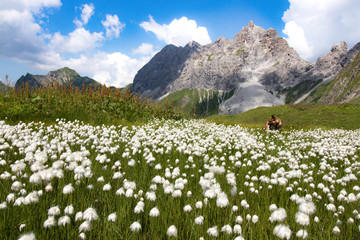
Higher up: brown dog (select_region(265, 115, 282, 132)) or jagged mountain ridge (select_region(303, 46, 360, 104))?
jagged mountain ridge (select_region(303, 46, 360, 104))

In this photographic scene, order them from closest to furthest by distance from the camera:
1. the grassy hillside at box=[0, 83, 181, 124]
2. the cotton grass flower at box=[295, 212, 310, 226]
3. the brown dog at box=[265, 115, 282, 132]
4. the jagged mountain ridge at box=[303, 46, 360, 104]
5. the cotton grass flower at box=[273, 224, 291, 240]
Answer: the cotton grass flower at box=[273, 224, 291, 240], the cotton grass flower at box=[295, 212, 310, 226], the grassy hillside at box=[0, 83, 181, 124], the brown dog at box=[265, 115, 282, 132], the jagged mountain ridge at box=[303, 46, 360, 104]

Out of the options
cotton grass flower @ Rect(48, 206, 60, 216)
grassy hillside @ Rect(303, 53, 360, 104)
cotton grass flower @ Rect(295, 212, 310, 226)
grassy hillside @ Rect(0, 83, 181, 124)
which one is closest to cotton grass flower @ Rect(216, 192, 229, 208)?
cotton grass flower @ Rect(295, 212, 310, 226)

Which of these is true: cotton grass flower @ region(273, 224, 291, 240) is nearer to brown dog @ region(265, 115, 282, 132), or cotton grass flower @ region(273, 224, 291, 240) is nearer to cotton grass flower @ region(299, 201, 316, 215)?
cotton grass flower @ region(299, 201, 316, 215)

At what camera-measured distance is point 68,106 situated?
11867mm

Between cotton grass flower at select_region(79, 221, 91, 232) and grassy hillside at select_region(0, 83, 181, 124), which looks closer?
cotton grass flower at select_region(79, 221, 91, 232)

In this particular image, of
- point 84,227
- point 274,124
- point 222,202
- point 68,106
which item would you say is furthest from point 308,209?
point 274,124

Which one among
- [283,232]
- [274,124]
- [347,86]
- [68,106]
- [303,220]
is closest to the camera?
[283,232]

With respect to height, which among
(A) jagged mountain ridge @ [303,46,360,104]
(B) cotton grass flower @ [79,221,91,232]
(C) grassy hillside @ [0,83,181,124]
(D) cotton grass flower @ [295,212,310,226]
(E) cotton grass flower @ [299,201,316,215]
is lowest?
(D) cotton grass flower @ [295,212,310,226]

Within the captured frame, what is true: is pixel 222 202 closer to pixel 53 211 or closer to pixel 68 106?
pixel 53 211

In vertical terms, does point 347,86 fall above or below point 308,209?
above

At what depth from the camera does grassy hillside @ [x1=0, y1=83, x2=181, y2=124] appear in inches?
406

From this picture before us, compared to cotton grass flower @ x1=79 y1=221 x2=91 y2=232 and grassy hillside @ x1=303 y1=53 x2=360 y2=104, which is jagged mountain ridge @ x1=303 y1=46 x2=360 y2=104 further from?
cotton grass flower @ x1=79 y1=221 x2=91 y2=232

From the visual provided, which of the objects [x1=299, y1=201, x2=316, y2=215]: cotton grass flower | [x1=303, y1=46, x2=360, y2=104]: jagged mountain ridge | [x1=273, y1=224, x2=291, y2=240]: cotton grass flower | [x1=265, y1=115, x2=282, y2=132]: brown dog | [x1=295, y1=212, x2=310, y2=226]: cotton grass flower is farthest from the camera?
[x1=303, y1=46, x2=360, y2=104]: jagged mountain ridge

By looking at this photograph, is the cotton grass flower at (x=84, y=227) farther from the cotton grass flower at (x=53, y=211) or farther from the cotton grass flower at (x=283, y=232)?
the cotton grass flower at (x=283, y=232)
